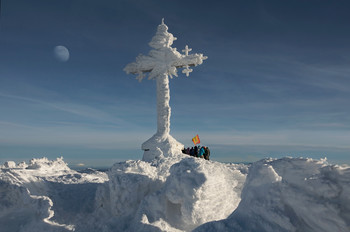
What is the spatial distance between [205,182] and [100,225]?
3164 millimetres

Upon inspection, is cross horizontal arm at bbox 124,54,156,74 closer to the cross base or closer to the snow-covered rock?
the cross base

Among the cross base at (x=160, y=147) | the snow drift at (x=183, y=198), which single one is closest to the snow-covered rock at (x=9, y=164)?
the snow drift at (x=183, y=198)

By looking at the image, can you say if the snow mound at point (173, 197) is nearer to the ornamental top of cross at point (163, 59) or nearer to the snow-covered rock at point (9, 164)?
the snow-covered rock at point (9, 164)

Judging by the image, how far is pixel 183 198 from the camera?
6.89 m

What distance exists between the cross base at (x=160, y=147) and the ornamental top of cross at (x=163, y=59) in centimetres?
424

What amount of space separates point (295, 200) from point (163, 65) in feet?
46.5

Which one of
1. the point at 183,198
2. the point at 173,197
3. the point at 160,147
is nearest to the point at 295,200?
the point at 183,198

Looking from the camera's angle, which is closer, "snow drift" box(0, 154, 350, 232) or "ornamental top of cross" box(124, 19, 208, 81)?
"snow drift" box(0, 154, 350, 232)

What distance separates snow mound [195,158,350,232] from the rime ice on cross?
1145 cm

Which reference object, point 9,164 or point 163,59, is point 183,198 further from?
point 163,59

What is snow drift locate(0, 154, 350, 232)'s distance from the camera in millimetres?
4879

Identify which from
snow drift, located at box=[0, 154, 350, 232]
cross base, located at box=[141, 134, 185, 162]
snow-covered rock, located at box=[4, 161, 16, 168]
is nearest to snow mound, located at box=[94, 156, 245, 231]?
snow drift, located at box=[0, 154, 350, 232]

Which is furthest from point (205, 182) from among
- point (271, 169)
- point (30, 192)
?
point (30, 192)

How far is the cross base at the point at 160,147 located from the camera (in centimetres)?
1623
